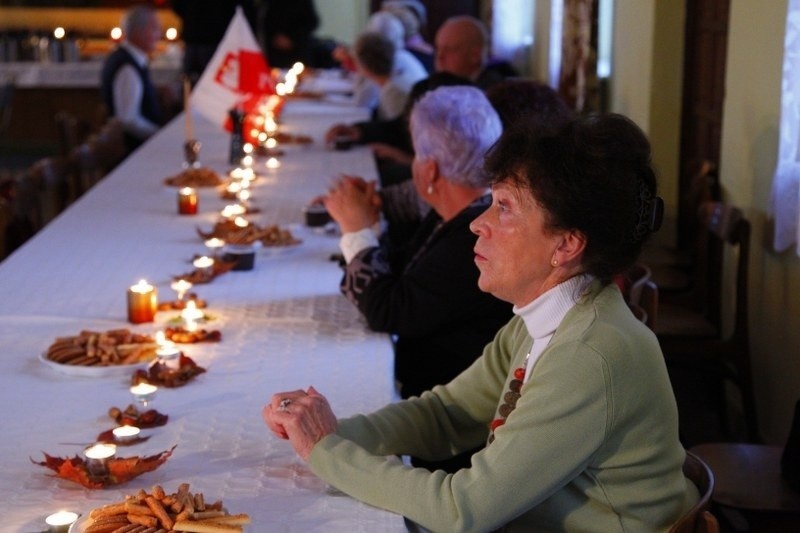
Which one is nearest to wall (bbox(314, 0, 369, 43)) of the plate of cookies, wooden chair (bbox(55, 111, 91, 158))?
wooden chair (bbox(55, 111, 91, 158))

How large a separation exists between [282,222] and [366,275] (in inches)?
54.7

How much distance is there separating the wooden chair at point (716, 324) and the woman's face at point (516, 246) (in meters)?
2.03

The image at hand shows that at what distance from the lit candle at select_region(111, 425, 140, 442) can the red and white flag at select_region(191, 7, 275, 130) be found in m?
3.65

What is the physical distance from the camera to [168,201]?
4.56 m

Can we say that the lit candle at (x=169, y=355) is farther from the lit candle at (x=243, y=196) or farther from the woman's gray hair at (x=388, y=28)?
the woman's gray hair at (x=388, y=28)

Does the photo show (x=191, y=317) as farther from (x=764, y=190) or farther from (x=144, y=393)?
(x=764, y=190)

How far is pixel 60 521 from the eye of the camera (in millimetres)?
1688

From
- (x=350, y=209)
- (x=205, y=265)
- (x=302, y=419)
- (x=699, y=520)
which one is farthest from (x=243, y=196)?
(x=699, y=520)

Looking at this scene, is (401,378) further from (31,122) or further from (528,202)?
(31,122)

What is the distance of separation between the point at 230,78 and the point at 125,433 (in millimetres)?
3871

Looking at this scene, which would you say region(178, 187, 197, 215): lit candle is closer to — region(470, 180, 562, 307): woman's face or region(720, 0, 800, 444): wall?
region(720, 0, 800, 444): wall

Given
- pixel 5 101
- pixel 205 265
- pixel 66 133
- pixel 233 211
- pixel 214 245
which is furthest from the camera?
pixel 5 101

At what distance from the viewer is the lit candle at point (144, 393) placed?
2.24 m

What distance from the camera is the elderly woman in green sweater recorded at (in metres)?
1.69
